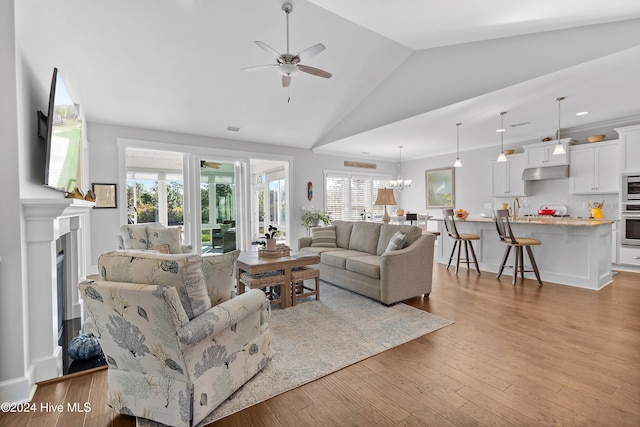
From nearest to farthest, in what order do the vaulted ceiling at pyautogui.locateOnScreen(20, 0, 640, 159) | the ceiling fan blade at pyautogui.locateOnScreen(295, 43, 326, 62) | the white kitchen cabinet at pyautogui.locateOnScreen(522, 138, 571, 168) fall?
the ceiling fan blade at pyautogui.locateOnScreen(295, 43, 326, 62), the vaulted ceiling at pyautogui.locateOnScreen(20, 0, 640, 159), the white kitchen cabinet at pyautogui.locateOnScreen(522, 138, 571, 168)

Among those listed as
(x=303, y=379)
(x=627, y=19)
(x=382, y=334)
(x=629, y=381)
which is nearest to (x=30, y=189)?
(x=303, y=379)

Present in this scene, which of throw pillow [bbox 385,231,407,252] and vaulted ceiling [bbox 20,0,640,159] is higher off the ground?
vaulted ceiling [bbox 20,0,640,159]

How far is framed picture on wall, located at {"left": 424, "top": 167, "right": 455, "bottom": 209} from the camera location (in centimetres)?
818

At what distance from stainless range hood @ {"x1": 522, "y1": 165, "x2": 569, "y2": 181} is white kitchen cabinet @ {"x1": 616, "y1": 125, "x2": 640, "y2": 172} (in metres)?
0.84

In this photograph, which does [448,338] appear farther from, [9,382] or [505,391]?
[9,382]

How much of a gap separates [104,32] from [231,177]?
3.40 meters

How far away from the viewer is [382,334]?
9.32 ft

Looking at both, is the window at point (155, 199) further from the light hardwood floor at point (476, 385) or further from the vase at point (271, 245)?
the light hardwood floor at point (476, 385)

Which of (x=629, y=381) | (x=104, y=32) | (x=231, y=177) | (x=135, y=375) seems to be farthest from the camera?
(x=231, y=177)

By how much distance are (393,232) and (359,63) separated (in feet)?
9.40

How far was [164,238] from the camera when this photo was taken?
441 centimetres

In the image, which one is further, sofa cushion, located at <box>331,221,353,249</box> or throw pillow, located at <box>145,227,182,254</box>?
sofa cushion, located at <box>331,221,353,249</box>

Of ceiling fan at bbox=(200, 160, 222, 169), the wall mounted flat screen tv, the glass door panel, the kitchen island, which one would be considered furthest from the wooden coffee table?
the kitchen island

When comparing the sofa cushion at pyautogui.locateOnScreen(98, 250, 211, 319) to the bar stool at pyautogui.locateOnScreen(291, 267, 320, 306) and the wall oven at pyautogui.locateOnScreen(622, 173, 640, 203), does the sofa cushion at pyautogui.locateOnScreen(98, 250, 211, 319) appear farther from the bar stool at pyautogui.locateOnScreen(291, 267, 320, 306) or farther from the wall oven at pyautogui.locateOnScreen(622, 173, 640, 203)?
the wall oven at pyautogui.locateOnScreen(622, 173, 640, 203)
